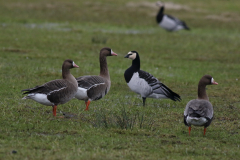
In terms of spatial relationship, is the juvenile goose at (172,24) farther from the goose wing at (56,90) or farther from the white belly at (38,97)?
the white belly at (38,97)

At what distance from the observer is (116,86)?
14453 millimetres

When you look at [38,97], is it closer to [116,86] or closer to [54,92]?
[54,92]

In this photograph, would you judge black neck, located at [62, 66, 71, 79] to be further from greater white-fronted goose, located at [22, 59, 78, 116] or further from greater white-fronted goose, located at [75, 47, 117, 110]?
greater white-fronted goose, located at [75, 47, 117, 110]

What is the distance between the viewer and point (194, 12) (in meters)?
43.8

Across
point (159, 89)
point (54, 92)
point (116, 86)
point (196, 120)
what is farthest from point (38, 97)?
point (116, 86)

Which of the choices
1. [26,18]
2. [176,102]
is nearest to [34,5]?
[26,18]

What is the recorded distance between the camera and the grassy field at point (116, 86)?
24.1 ft

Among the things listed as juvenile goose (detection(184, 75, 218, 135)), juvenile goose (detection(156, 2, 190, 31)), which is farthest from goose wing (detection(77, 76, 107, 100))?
juvenile goose (detection(156, 2, 190, 31))

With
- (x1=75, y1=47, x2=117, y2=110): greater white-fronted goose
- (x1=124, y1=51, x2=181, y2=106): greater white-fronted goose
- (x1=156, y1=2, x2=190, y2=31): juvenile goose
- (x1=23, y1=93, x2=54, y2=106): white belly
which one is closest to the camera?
(x1=23, y1=93, x2=54, y2=106): white belly

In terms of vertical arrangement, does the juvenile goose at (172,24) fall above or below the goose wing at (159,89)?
above

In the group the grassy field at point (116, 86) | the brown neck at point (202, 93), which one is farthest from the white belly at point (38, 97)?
the brown neck at point (202, 93)

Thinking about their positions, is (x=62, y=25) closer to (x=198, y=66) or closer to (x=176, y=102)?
(x=198, y=66)

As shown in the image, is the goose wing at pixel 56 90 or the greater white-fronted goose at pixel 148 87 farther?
the greater white-fronted goose at pixel 148 87

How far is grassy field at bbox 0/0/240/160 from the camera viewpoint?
7.36 m
